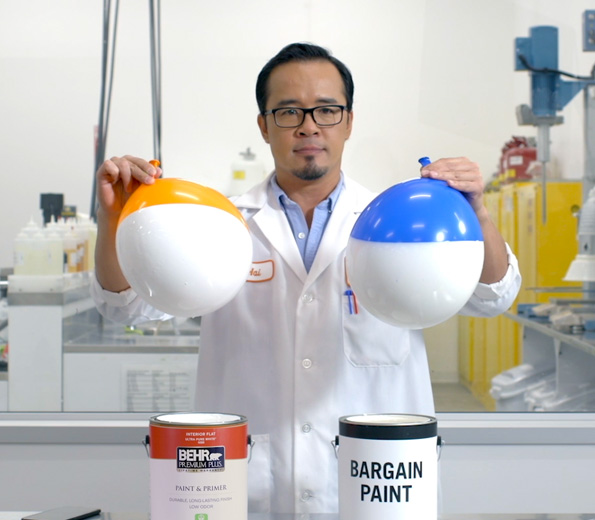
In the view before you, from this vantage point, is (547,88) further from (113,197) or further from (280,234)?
(113,197)

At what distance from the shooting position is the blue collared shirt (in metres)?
1.74

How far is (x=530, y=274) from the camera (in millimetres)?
2877

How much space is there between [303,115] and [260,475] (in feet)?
2.33

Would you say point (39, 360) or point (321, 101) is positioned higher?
point (321, 101)

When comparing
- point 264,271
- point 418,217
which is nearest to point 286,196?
point 264,271

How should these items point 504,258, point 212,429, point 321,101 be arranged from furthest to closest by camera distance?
point 321,101
point 504,258
point 212,429

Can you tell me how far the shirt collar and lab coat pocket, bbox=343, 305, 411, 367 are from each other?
240mm

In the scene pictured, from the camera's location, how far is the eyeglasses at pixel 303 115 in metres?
1.64

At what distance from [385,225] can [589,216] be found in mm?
1762

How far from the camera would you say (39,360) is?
270cm

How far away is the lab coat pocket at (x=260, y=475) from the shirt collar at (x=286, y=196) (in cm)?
50

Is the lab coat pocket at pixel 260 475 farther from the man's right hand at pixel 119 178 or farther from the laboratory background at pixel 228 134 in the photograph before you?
the laboratory background at pixel 228 134

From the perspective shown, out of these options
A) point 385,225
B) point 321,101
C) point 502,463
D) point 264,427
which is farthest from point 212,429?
point 502,463

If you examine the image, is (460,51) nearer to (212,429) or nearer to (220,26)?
(220,26)
